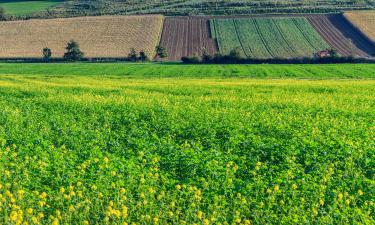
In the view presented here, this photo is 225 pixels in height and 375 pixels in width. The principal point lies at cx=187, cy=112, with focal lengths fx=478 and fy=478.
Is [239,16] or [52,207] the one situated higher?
[239,16]

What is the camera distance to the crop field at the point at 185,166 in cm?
1129

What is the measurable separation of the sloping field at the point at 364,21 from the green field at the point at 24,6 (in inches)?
3694

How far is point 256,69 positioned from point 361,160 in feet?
188

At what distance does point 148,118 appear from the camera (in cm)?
2186

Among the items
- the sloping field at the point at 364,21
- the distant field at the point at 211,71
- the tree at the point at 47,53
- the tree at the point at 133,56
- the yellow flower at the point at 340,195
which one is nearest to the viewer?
the yellow flower at the point at 340,195

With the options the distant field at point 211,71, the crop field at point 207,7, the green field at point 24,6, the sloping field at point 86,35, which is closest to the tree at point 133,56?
the sloping field at point 86,35

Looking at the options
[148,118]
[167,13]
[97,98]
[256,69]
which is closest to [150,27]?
[167,13]

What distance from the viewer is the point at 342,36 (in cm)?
10644

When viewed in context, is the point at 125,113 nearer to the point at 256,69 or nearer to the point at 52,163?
the point at 52,163

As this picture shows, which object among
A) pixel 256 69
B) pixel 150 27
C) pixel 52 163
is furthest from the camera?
pixel 150 27

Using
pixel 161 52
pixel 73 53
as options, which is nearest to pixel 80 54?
pixel 73 53

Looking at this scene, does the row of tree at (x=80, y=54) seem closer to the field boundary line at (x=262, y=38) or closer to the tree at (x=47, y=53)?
the tree at (x=47, y=53)

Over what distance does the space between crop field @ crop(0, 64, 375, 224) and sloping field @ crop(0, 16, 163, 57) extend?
252 feet

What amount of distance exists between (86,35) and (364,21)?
66.3 m
